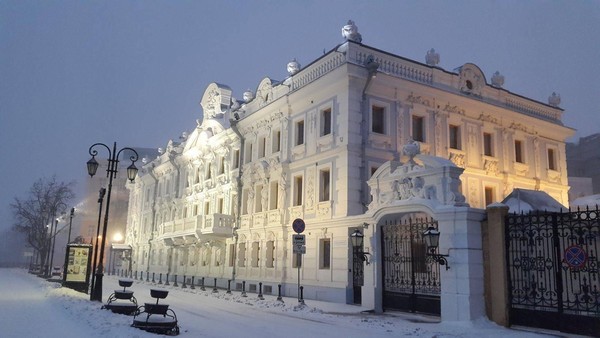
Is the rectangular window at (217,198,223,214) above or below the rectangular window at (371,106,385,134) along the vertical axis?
below

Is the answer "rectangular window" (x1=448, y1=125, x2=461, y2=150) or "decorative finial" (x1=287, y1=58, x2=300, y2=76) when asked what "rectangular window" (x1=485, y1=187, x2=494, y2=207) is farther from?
"decorative finial" (x1=287, y1=58, x2=300, y2=76)

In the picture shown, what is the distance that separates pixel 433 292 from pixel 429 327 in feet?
9.08

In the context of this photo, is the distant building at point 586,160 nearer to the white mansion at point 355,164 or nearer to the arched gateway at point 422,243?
the white mansion at point 355,164

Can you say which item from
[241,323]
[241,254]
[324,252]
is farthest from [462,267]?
[241,254]

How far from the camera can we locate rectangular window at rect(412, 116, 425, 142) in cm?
2712

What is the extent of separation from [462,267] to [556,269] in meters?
2.42

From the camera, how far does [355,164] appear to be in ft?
79.3

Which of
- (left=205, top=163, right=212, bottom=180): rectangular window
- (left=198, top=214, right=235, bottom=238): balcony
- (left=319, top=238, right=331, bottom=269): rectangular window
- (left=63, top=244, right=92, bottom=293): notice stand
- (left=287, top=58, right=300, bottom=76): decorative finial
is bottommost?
(left=63, top=244, right=92, bottom=293): notice stand

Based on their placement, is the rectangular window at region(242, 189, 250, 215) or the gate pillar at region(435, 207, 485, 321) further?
the rectangular window at region(242, 189, 250, 215)

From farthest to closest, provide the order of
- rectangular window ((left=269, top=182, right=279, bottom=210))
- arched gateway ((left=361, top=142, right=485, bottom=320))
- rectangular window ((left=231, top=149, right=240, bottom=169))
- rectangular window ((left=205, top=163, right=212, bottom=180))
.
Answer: rectangular window ((left=205, top=163, right=212, bottom=180))
rectangular window ((left=231, top=149, right=240, bottom=169))
rectangular window ((left=269, top=182, right=279, bottom=210))
arched gateway ((left=361, top=142, right=485, bottom=320))

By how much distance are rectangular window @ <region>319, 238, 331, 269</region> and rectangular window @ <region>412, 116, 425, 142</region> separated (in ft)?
24.3

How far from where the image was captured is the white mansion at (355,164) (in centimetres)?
1767

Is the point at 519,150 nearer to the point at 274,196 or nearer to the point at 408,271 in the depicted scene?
the point at 274,196

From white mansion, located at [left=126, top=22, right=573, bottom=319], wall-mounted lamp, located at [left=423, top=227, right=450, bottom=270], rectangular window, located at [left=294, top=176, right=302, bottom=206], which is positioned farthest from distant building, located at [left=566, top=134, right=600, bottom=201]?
wall-mounted lamp, located at [left=423, top=227, right=450, bottom=270]
